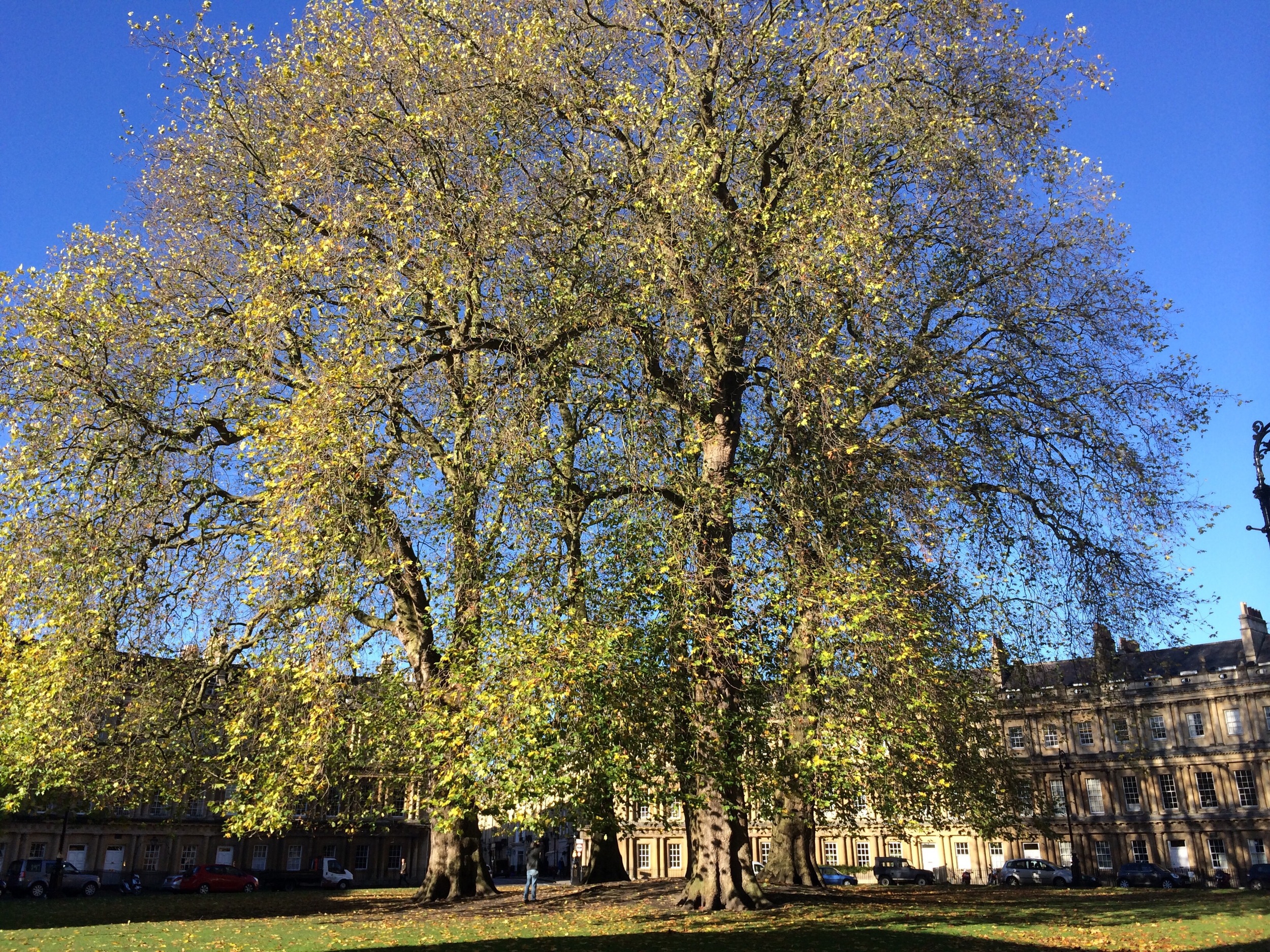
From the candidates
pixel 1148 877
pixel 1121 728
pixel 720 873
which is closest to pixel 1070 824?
pixel 1148 877

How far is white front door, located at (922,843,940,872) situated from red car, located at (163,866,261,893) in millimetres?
40185

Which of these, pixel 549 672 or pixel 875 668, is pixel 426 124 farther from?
pixel 875 668

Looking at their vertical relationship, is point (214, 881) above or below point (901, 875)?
above

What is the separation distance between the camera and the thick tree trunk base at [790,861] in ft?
74.8

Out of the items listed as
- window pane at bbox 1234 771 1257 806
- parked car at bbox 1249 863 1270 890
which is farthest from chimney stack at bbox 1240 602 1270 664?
parked car at bbox 1249 863 1270 890

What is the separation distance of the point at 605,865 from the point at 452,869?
9.04 metres

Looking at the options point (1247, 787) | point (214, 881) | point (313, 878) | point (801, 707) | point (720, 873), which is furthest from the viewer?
point (1247, 787)

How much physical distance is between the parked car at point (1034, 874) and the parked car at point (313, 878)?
46.0ft

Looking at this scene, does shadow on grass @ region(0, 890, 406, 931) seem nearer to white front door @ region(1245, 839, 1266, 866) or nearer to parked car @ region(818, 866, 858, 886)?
parked car @ region(818, 866, 858, 886)

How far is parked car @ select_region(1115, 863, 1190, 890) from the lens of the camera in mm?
46938

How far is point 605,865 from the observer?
29.7m

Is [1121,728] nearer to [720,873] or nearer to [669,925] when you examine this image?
[720,873]

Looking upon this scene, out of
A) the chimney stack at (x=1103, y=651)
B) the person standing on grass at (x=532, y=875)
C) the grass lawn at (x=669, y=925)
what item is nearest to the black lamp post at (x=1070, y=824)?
the grass lawn at (x=669, y=925)

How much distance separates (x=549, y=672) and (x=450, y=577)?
9.87 feet
